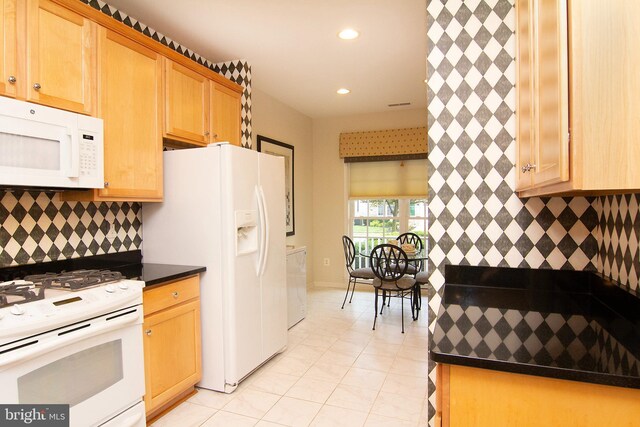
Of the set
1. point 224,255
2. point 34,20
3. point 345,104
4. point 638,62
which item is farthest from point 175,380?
point 345,104

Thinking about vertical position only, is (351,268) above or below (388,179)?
below

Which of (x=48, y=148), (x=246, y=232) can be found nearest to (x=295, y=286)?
(x=246, y=232)

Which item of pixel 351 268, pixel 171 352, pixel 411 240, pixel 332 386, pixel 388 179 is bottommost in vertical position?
pixel 332 386

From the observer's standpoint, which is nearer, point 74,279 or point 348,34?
point 74,279

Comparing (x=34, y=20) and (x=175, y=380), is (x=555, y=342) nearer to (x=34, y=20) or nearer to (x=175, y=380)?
(x=175, y=380)

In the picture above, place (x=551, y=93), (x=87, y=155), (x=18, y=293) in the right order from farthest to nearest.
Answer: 1. (x=87, y=155)
2. (x=18, y=293)
3. (x=551, y=93)

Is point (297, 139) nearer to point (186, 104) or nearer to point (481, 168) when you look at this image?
point (186, 104)

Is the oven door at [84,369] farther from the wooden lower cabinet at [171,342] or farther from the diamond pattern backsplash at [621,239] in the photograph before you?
the diamond pattern backsplash at [621,239]

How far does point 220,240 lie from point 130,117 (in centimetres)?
94

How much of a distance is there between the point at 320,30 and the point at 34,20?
1.82 metres

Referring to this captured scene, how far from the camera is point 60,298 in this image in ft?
5.46

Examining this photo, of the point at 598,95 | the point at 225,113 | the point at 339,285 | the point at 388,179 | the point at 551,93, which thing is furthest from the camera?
the point at 339,285

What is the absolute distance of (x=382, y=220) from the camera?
5668 mm

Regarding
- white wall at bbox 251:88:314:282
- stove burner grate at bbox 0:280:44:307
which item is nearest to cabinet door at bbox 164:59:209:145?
Result: stove burner grate at bbox 0:280:44:307
